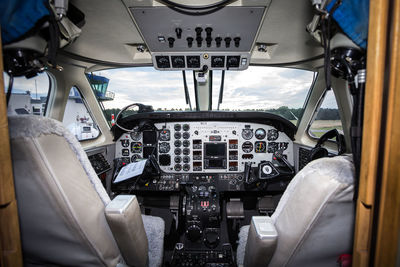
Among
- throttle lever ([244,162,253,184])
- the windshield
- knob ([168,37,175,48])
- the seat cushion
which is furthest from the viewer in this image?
the windshield

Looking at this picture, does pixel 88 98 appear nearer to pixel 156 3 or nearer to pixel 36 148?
pixel 156 3

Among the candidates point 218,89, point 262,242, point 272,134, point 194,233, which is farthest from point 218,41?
point 194,233

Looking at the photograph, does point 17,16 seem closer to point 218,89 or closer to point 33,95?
point 33,95

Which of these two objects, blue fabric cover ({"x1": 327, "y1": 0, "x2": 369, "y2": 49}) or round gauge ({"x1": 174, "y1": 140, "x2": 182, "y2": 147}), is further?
round gauge ({"x1": 174, "y1": 140, "x2": 182, "y2": 147})

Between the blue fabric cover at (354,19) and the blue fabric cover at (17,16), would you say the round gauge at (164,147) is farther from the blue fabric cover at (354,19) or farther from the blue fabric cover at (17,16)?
the blue fabric cover at (354,19)

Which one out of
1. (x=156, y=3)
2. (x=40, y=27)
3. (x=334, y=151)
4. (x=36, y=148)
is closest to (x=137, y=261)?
(x=36, y=148)

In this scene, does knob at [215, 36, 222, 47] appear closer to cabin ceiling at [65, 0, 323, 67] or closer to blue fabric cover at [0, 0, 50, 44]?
cabin ceiling at [65, 0, 323, 67]

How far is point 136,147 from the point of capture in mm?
2807

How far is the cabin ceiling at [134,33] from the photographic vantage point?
4.19ft

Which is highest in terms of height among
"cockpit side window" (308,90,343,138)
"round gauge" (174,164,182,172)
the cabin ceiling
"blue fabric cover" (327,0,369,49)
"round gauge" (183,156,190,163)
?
the cabin ceiling

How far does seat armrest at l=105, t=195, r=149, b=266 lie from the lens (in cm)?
81

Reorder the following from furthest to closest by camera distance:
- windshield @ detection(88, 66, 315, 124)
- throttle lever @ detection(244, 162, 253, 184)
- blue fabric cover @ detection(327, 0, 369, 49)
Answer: windshield @ detection(88, 66, 315, 124) → throttle lever @ detection(244, 162, 253, 184) → blue fabric cover @ detection(327, 0, 369, 49)

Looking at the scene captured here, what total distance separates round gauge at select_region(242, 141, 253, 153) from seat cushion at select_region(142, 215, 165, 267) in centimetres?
163

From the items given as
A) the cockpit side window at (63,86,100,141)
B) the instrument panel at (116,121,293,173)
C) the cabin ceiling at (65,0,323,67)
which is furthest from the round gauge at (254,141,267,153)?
the cockpit side window at (63,86,100,141)
